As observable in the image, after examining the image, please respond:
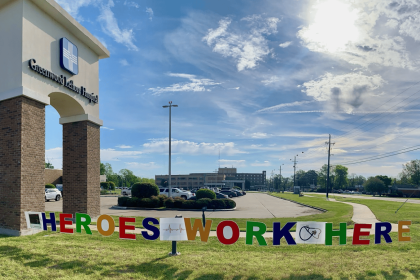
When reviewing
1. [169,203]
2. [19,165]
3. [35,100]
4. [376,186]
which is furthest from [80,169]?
[376,186]

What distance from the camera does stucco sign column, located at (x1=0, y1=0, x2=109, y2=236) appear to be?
39.0 feet

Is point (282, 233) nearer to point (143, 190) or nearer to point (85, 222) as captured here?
point (85, 222)

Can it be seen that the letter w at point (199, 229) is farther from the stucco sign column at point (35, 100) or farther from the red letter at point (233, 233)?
the stucco sign column at point (35, 100)

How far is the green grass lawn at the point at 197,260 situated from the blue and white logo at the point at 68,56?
27.3 ft

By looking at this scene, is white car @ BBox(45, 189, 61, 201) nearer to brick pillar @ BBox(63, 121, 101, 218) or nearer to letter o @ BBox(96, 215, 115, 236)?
brick pillar @ BBox(63, 121, 101, 218)

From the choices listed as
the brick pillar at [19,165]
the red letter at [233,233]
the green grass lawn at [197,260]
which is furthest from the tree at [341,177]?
the red letter at [233,233]

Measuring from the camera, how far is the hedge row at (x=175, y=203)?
78.6ft

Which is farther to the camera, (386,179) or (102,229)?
(386,179)

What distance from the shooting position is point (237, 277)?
7.07m

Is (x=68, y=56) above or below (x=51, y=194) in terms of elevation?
above

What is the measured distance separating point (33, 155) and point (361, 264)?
12.7m

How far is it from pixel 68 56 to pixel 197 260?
478 inches

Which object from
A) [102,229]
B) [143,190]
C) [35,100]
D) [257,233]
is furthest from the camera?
[143,190]

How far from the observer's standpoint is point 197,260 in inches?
325
